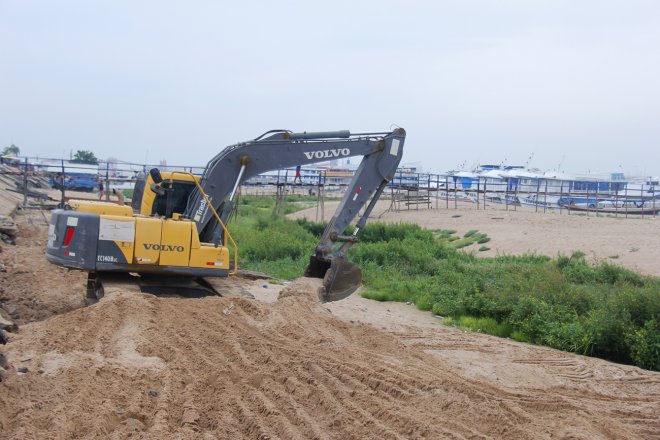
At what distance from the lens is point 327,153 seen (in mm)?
13367

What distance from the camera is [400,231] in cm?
2753

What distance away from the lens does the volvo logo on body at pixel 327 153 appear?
13.3 meters

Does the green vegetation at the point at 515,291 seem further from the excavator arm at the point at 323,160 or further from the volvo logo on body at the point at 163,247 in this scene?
the volvo logo on body at the point at 163,247

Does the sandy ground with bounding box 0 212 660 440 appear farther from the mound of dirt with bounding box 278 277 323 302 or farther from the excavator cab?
the excavator cab

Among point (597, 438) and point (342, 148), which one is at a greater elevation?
point (342, 148)

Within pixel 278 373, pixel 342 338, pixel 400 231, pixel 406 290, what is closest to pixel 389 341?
pixel 342 338

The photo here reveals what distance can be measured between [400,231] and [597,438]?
21.0 meters

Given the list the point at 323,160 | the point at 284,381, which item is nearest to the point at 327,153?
the point at 323,160

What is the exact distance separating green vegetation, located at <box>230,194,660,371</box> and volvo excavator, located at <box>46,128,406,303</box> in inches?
120

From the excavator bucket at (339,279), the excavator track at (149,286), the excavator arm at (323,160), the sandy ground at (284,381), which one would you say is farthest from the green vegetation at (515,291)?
the excavator track at (149,286)

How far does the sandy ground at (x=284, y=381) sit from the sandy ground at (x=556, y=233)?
1180cm

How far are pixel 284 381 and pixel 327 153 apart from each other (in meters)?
6.50

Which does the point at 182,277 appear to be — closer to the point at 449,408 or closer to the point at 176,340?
the point at 176,340

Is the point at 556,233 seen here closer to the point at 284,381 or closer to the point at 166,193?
the point at 166,193
